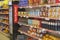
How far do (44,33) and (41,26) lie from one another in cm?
23

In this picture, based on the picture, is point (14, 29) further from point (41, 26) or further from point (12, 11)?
point (41, 26)

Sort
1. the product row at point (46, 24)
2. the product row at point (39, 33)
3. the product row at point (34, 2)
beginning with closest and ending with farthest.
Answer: the product row at point (46, 24) < the product row at point (34, 2) < the product row at point (39, 33)

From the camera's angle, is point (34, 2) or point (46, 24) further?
point (34, 2)

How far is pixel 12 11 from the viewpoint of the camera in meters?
5.83

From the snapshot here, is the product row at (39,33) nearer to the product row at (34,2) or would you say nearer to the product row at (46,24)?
the product row at (46,24)

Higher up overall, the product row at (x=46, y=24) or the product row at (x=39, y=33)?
the product row at (x=46, y=24)

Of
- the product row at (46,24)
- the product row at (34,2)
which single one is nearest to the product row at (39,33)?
the product row at (46,24)

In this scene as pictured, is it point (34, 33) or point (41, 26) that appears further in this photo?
point (34, 33)

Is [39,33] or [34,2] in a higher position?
[34,2]

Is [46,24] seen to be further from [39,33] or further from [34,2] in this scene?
[34,2]

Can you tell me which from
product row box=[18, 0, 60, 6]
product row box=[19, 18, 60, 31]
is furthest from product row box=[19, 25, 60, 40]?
product row box=[18, 0, 60, 6]

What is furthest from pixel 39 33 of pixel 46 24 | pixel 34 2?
pixel 34 2

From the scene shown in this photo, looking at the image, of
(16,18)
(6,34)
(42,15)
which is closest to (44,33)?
(42,15)

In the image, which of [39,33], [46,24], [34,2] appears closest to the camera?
[46,24]
